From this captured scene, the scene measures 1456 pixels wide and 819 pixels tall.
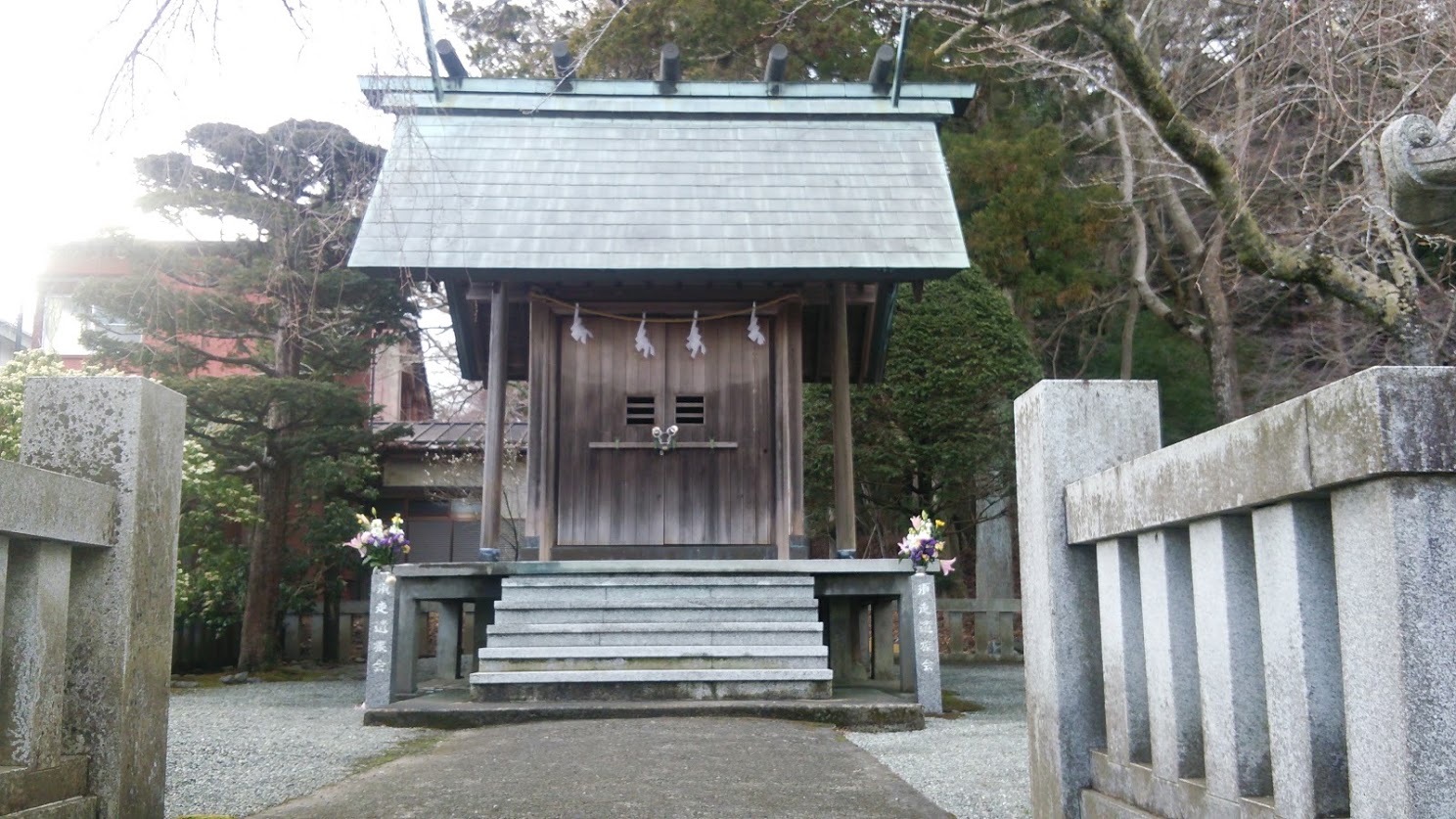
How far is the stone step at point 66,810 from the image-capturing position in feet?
10.4

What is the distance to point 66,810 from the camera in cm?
336

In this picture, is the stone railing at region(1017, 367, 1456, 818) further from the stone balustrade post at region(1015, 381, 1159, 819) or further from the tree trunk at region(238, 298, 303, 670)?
the tree trunk at region(238, 298, 303, 670)

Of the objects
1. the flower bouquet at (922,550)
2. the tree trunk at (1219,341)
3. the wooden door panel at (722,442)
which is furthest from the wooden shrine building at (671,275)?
the tree trunk at (1219,341)

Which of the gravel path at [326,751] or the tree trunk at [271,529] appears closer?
the gravel path at [326,751]

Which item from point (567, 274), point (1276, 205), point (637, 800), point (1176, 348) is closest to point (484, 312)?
point (567, 274)

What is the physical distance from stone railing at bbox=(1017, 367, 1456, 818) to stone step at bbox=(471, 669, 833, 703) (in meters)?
4.27

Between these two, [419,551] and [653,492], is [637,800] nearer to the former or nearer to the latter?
[653,492]

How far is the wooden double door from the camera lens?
34.8 feet

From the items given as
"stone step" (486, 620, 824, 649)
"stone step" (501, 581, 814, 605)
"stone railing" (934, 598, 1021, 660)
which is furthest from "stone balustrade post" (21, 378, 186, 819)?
"stone railing" (934, 598, 1021, 660)

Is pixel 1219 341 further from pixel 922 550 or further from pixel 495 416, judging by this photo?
pixel 495 416

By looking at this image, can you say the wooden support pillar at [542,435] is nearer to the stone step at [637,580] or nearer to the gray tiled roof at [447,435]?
the stone step at [637,580]

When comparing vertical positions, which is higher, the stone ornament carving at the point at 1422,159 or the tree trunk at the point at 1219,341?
the tree trunk at the point at 1219,341

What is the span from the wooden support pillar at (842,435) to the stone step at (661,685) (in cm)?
269

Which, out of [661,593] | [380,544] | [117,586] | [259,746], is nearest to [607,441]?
[661,593]
